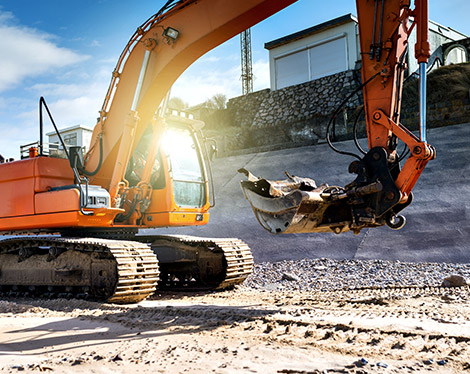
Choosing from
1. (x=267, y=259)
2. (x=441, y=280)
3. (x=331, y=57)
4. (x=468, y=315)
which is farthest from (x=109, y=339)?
(x=331, y=57)

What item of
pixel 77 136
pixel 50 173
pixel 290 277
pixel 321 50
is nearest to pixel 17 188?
pixel 50 173

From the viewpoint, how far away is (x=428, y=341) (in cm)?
354

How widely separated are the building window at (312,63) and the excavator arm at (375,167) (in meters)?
14.6

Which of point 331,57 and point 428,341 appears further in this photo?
point 331,57

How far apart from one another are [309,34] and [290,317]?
17.3 metres

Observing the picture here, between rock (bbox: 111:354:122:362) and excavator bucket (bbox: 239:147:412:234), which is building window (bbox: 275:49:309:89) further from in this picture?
rock (bbox: 111:354:122:362)

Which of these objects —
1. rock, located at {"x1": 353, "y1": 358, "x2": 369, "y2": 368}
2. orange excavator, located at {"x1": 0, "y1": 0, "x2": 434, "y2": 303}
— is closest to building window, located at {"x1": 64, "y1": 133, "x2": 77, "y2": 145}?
orange excavator, located at {"x1": 0, "y1": 0, "x2": 434, "y2": 303}

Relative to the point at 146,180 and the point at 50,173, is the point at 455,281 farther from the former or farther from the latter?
the point at 50,173

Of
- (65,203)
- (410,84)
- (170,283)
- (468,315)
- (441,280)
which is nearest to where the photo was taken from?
(468,315)

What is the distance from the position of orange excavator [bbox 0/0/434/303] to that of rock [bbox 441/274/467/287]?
2.44 meters

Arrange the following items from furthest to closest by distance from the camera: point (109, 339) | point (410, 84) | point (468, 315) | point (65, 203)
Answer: point (410, 84) → point (65, 203) → point (468, 315) → point (109, 339)

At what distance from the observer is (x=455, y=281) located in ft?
20.7

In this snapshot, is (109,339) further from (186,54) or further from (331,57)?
(331,57)

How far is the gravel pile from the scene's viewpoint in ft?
23.8
